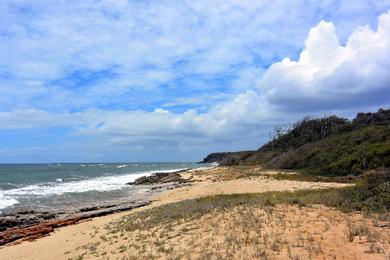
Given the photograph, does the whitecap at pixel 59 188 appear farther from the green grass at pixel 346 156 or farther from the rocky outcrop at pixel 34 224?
the green grass at pixel 346 156

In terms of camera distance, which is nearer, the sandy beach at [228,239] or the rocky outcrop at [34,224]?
the sandy beach at [228,239]

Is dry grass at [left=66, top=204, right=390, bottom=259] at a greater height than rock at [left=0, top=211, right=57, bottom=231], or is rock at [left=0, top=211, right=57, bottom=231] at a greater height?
dry grass at [left=66, top=204, right=390, bottom=259]

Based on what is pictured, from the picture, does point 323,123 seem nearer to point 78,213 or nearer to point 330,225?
point 78,213

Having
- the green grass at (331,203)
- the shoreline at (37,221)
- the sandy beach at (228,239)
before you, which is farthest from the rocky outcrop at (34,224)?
the green grass at (331,203)

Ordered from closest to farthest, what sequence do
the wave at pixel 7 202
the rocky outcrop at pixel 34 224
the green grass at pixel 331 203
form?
1. the green grass at pixel 331 203
2. the rocky outcrop at pixel 34 224
3. the wave at pixel 7 202

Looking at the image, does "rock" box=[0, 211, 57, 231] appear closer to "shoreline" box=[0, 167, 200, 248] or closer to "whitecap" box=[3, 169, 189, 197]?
"shoreline" box=[0, 167, 200, 248]

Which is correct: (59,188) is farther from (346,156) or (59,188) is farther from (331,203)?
(331,203)

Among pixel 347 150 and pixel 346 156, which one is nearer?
pixel 346 156

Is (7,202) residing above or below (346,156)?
below

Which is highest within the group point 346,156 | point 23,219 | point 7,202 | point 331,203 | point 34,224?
point 346,156

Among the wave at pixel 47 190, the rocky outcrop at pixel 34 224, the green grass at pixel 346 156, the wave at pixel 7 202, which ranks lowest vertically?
the rocky outcrop at pixel 34 224

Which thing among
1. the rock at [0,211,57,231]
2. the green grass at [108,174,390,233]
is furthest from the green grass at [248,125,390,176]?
the rock at [0,211,57,231]

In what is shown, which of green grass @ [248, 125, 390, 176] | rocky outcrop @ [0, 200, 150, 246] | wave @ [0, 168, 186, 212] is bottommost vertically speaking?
rocky outcrop @ [0, 200, 150, 246]

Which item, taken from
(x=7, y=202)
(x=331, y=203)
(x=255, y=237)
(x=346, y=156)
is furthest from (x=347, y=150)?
(x=255, y=237)
